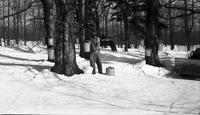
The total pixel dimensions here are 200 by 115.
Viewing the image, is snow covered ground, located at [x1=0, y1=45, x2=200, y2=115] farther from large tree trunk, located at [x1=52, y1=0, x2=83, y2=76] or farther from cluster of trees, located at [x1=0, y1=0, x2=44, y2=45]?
cluster of trees, located at [x1=0, y1=0, x2=44, y2=45]

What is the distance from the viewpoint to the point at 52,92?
832 cm

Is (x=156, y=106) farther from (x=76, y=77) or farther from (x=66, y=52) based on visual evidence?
(x=66, y=52)

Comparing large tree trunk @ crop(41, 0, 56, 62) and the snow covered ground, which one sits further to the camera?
large tree trunk @ crop(41, 0, 56, 62)

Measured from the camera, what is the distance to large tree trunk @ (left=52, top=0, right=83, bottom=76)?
406 inches

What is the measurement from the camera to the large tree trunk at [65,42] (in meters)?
10.3

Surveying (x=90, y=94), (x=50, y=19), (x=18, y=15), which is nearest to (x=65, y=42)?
(x=90, y=94)

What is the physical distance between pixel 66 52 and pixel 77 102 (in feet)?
10.8

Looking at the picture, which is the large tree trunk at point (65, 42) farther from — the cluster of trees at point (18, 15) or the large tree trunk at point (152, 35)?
the large tree trunk at point (152, 35)

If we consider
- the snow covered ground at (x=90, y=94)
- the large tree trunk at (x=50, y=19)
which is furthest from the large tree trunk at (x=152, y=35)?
the large tree trunk at (x=50, y=19)

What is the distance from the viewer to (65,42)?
10352mm

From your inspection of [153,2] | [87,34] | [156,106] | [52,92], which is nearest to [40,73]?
[52,92]

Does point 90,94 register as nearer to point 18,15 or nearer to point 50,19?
point 50,19

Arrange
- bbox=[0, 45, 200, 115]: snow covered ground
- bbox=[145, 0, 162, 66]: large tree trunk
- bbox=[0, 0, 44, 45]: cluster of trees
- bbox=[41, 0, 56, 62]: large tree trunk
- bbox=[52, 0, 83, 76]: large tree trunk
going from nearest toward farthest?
bbox=[0, 45, 200, 115]: snow covered ground
bbox=[52, 0, 83, 76]: large tree trunk
bbox=[41, 0, 56, 62]: large tree trunk
bbox=[0, 0, 44, 45]: cluster of trees
bbox=[145, 0, 162, 66]: large tree trunk

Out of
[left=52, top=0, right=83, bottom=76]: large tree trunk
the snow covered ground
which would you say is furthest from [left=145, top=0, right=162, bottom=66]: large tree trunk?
[left=52, top=0, right=83, bottom=76]: large tree trunk
